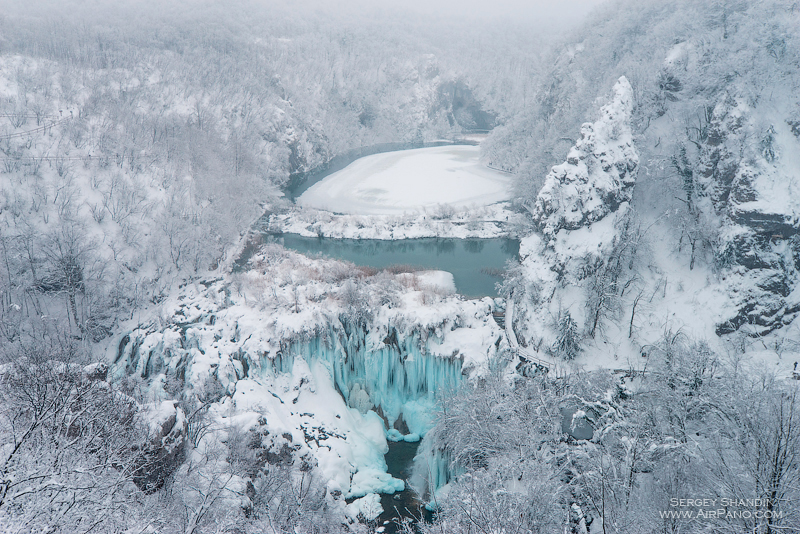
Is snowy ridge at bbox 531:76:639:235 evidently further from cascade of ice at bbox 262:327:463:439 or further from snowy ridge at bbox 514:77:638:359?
cascade of ice at bbox 262:327:463:439

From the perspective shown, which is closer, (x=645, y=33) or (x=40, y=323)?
(x=40, y=323)

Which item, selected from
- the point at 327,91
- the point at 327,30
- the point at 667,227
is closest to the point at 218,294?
the point at 667,227

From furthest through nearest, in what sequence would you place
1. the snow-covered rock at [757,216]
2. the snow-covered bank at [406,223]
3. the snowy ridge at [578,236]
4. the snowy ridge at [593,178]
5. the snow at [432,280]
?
the snow-covered bank at [406,223], the snow at [432,280], the snowy ridge at [593,178], the snowy ridge at [578,236], the snow-covered rock at [757,216]

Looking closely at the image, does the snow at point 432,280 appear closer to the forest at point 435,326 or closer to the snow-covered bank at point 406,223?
the forest at point 435,326

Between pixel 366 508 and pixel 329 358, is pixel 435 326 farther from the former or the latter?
pixel 366 508

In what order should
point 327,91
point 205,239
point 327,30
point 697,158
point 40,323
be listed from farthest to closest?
point 327,30 → point 327,91 → point 205,239 → point 697,158 → point 40,323

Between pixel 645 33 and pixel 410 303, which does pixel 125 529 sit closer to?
pixel 410 303

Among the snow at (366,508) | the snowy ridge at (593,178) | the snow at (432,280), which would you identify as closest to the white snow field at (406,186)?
the snow at (432,280)
